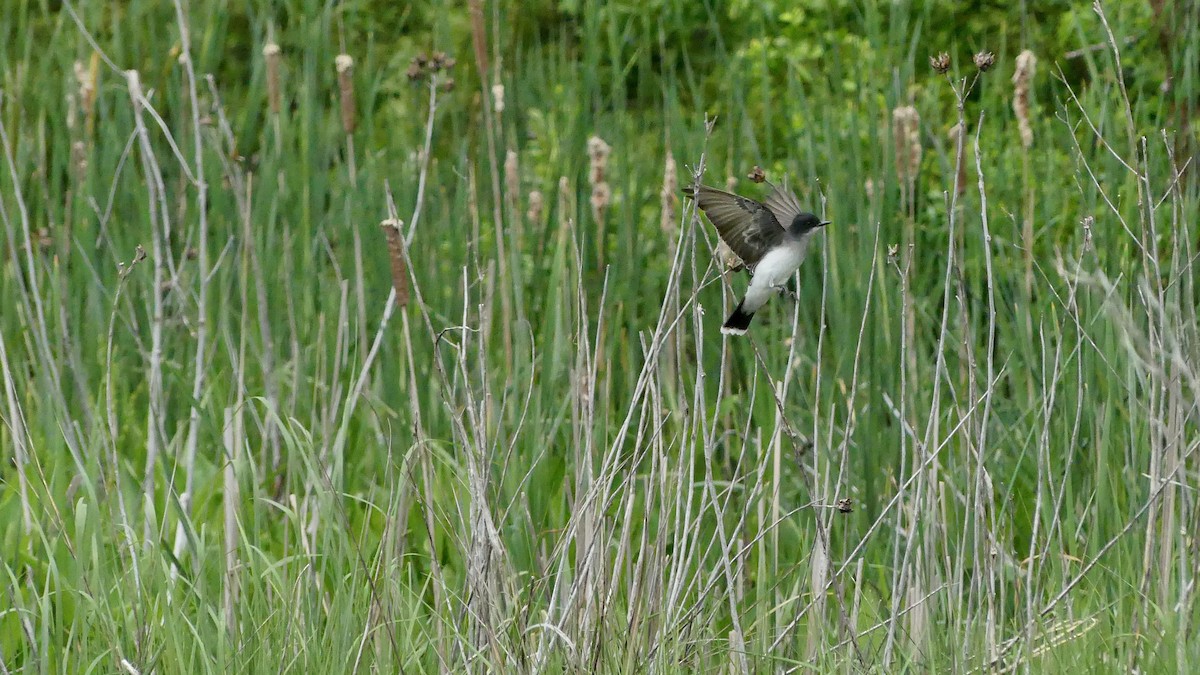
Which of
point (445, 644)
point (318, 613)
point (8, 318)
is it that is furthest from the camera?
point (8, 318)

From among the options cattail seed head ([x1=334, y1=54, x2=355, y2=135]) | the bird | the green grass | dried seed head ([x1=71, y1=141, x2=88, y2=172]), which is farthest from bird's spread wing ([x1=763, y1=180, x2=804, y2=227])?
dried seed head ([x1=71, y1=141, x2=88, y2=172])

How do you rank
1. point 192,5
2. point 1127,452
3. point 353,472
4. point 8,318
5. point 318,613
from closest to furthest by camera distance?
point 318,613, point 1127,452, point 353,472, point 8,318, point 192,5

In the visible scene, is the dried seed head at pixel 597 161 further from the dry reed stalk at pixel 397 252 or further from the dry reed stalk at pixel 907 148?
the dry reed stalk at pixel 397 252

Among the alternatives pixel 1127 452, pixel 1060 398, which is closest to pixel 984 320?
pixel 1060 398

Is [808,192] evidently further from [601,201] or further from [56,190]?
[56,190]

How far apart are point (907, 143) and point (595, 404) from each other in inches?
33.0

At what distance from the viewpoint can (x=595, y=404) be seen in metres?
2.63

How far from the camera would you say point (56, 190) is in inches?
149

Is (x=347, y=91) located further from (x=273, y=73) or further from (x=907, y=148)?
(x=907, y=148)

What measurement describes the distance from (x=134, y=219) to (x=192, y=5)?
229 cm

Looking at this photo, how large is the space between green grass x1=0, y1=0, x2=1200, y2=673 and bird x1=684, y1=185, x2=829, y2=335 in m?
0.08

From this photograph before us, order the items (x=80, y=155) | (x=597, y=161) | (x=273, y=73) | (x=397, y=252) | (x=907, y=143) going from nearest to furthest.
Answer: (x=397, y=252), (x=907, y=143), (x=273, y=73), (x=597, y=161), (x=80, y=155)

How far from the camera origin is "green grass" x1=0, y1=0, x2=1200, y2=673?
6.06 ft

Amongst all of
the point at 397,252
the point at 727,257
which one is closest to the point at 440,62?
the point at 727,257
